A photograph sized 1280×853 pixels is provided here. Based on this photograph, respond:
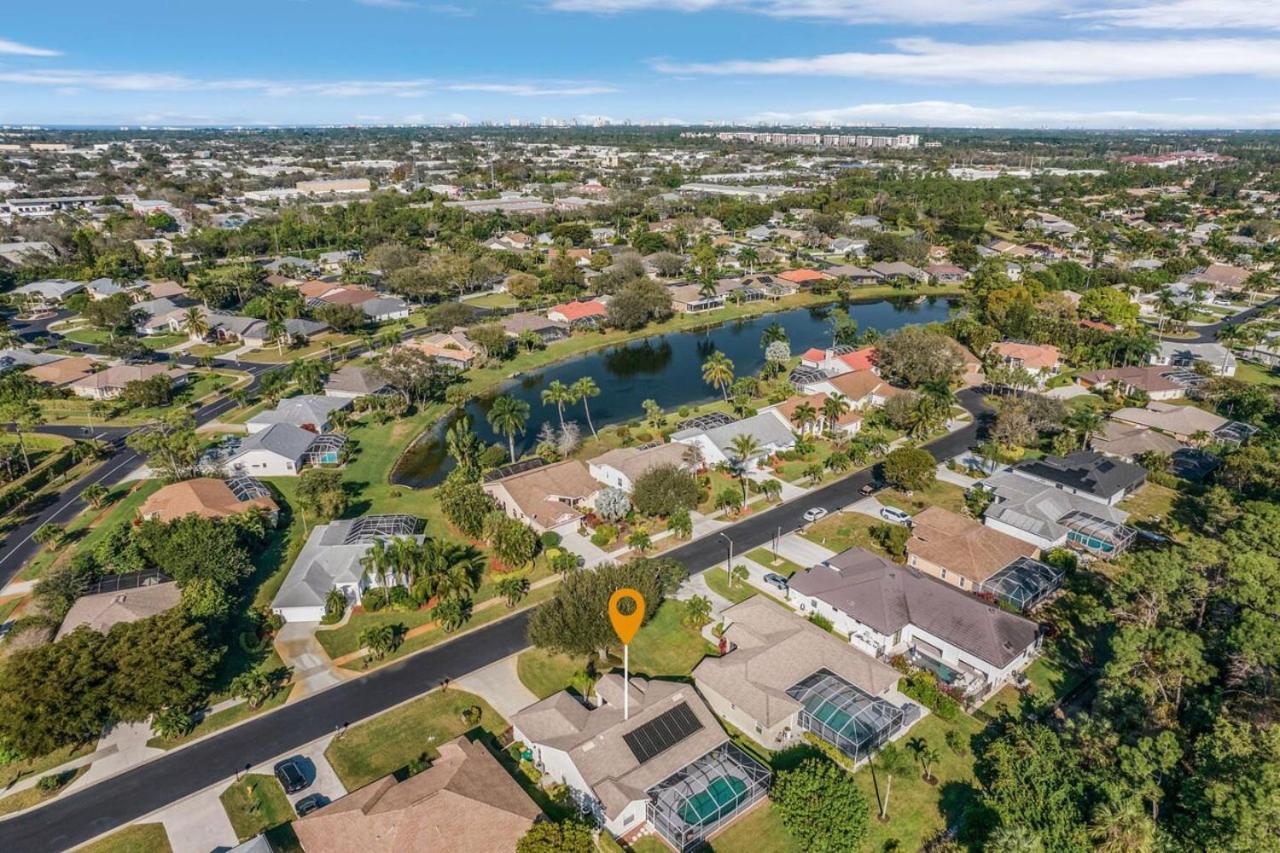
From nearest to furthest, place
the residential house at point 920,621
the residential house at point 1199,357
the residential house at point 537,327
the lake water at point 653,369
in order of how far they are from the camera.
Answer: the residential house at point 920,621
the lake water at point 653,369
the residential house at point 1199,357
the residential house at point 537,327

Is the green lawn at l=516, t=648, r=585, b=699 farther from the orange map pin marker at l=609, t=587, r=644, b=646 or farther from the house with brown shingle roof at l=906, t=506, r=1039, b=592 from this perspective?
the house with brown shingle roof at l=906, t=506, r=1039, b=592

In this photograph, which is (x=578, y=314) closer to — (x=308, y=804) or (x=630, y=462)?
(x=630, y=462)

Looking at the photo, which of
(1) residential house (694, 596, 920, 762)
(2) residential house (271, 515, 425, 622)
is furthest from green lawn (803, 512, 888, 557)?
(2) residential house (271, 515, 425, 622)

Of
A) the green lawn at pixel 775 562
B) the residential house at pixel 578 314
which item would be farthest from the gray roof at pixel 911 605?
the residential house at pixel 578 314

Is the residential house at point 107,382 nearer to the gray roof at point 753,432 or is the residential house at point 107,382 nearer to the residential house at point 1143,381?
the gray roof at point 753,432

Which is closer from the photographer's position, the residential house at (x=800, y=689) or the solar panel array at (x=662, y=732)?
the solar panel array at (x=662, y=732)

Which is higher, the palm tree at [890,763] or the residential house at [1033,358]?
the residential house at [1033,358]

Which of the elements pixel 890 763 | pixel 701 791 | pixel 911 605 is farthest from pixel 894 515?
pixel 701 791
